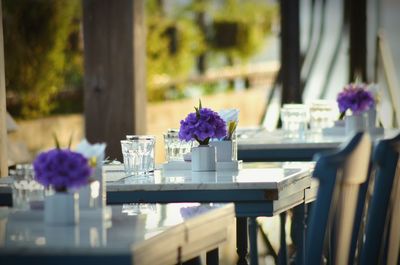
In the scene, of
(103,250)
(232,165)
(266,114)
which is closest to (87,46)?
(232,165)

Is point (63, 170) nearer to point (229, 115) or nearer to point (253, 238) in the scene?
point (229, 115)

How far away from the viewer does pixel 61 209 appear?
3.02 meters

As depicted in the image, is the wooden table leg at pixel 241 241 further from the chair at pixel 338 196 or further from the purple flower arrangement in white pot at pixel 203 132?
the chair at pixel 338 196

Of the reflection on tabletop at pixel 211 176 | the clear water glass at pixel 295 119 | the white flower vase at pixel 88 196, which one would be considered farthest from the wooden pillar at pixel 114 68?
the white flower vase at pixel 88 196

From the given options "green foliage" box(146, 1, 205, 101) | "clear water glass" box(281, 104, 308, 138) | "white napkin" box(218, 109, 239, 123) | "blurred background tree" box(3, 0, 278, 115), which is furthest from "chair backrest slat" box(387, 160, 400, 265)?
"green foliage" box(146, 1, 205, 101)

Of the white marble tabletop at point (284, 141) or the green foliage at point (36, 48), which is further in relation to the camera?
the green foliage at point (36, 48)

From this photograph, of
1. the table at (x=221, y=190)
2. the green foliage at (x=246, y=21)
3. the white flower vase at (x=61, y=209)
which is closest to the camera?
the white flower vase at (x=61, y=209)

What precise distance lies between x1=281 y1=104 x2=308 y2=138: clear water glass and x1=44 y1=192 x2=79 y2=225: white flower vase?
3255 millimetres

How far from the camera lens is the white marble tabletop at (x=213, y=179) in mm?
4129

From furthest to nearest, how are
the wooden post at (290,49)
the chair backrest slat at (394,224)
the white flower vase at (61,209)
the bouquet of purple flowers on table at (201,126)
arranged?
the wooden post at (290,49) < the bouquet of purple flowers on table at (201,126) < the chair backrest slat at (394,224) < the white flower vase at (61,209)

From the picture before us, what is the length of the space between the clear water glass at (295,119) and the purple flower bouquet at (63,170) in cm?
323

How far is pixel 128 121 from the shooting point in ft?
20.0

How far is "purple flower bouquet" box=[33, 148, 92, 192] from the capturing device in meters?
3.04

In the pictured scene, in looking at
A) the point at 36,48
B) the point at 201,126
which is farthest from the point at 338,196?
the point at 36,48
